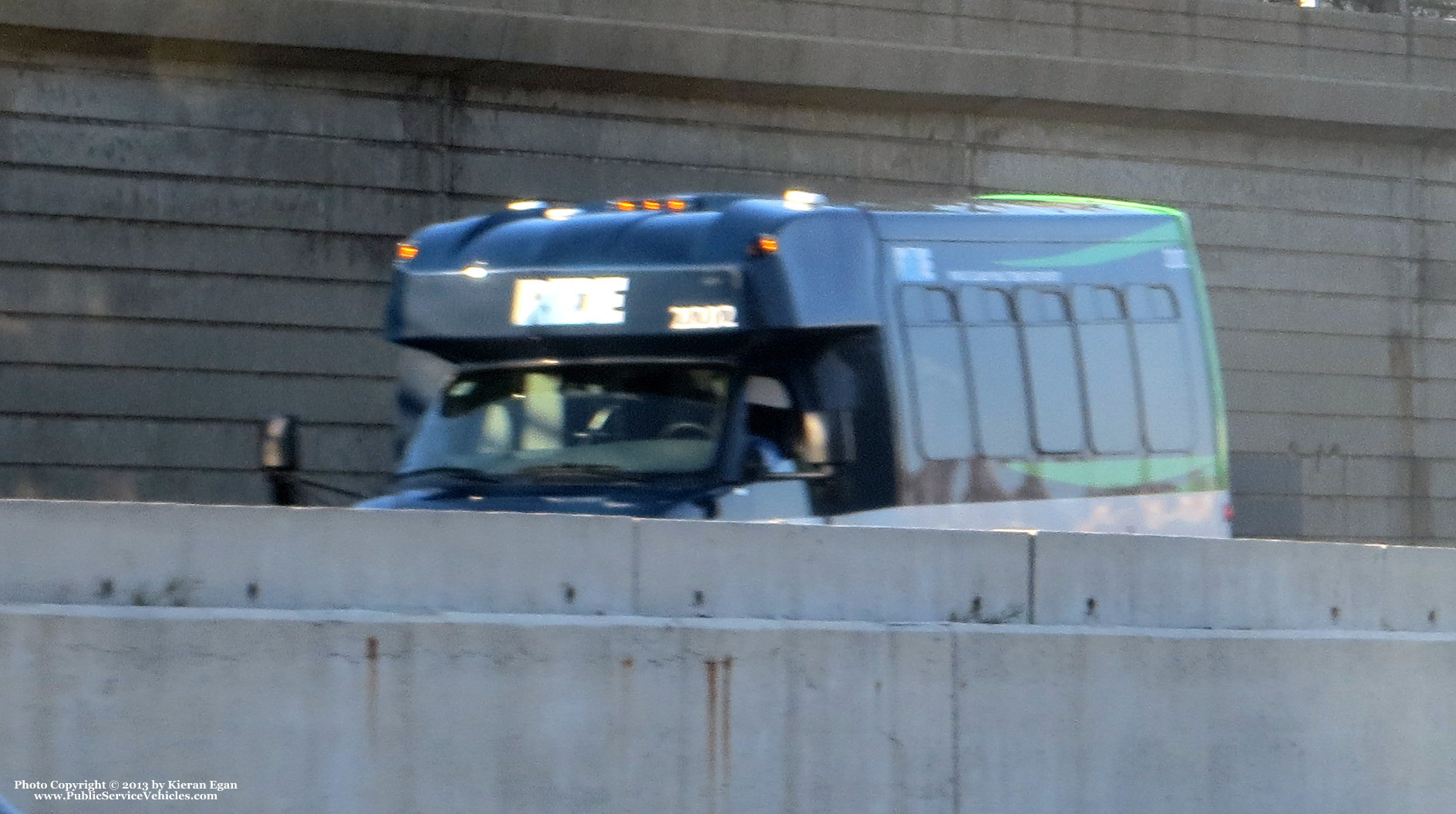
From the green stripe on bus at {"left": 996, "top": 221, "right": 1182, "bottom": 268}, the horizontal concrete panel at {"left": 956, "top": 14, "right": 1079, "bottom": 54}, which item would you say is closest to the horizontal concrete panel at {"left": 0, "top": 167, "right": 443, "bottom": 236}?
the horizontal concrete panel at {"left": 956, "top": 14, "right": 1079, "bottom": 54}

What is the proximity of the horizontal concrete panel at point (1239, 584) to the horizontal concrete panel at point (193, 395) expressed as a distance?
35.2 ft

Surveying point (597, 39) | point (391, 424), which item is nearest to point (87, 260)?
point (391, 424)

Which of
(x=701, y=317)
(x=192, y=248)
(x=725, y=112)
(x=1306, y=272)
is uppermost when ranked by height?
(x=725, y=112)

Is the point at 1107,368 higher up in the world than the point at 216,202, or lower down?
lower down

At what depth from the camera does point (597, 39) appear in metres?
17.8

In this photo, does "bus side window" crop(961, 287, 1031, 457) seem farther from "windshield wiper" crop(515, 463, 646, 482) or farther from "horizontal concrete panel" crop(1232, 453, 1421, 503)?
"horizontal concrete panel" crop(1232, 453, 1421, 503)

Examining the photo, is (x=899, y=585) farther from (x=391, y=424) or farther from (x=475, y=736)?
(x=391, y=424)

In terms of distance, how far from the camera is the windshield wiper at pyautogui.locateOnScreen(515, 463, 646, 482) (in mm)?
9523

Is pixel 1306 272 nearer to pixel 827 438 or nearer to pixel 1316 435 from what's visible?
pixel 1316 435

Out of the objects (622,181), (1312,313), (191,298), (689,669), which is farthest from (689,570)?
(1312,313)

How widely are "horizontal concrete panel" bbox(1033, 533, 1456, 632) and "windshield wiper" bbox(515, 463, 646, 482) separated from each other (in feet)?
8.10

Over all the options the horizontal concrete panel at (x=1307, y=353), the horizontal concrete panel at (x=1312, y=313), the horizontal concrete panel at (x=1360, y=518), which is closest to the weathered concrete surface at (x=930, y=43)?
the horizontal concrete panel at (x=1312, y=313)

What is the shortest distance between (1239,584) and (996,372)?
11.1ft

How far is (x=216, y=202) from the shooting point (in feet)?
56.1
